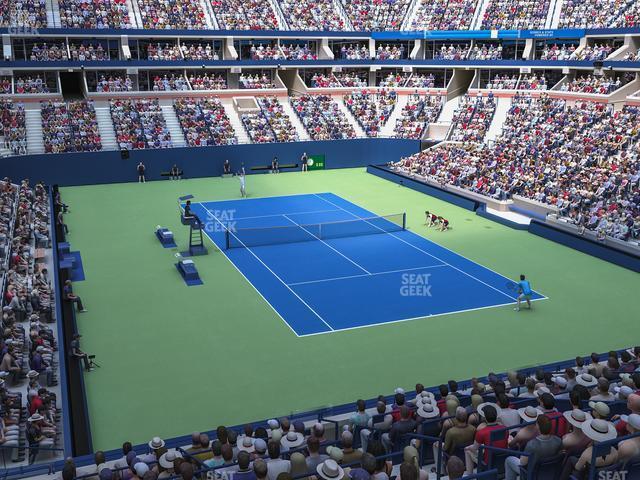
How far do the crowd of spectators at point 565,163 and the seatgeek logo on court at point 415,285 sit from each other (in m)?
9.52

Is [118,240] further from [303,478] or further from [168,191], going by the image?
[303,478]

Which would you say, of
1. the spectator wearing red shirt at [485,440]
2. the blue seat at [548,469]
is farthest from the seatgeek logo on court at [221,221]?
the blue seat at [548,469]

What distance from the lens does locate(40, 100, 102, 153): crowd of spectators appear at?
46031 mm

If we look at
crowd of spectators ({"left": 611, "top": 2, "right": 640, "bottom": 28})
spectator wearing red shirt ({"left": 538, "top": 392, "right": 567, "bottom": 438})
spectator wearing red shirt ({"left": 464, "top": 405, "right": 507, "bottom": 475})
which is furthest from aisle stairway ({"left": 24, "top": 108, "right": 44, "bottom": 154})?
spectator wearing red shirt ({"left": 538, "top": 392, "right": 567, "bottom": 438})

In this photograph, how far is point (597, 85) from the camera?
47.7 m

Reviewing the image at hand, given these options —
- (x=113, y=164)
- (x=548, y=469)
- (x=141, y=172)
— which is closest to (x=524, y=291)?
(x=548, y=469)

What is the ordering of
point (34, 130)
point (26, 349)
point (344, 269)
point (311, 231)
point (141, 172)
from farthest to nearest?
point (34, 130), point (141, 172), point (311, 231), point (344, 269), point (26, 349)

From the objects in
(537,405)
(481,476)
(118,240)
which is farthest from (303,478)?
(118,240)

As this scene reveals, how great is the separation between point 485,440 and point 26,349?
43.4 feet

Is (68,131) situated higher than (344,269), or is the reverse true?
(68,131)

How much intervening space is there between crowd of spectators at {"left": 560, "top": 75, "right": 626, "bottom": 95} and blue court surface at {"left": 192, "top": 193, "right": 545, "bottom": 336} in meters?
20.2

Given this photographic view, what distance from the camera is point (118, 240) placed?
3212cm

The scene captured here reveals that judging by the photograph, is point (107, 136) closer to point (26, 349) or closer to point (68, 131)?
point (68, 131)

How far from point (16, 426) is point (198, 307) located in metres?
9.83
